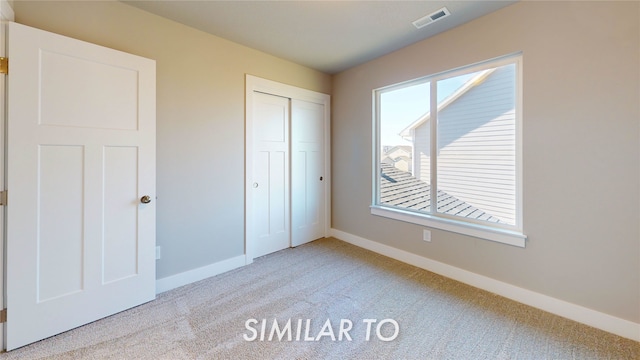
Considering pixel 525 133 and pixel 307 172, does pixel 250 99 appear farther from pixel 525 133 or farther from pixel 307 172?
pixel 525 133

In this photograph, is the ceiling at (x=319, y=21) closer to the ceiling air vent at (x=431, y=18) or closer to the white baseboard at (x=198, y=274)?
the ceiling air vent at (x=431, y=18)

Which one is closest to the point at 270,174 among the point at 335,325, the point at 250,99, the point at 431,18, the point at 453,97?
the point at 250,99

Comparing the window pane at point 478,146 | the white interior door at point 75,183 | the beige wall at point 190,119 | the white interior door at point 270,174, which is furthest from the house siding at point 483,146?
the white interior door at point 75,183

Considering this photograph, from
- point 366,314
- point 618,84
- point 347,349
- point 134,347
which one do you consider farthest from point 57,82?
point 618,84

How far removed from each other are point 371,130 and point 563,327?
8.19 feet

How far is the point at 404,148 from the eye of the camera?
119 inches

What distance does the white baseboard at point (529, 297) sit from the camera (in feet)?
Result: 5.58

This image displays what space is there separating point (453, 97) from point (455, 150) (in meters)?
0.53

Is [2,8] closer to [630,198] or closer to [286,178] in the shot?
[286,178]

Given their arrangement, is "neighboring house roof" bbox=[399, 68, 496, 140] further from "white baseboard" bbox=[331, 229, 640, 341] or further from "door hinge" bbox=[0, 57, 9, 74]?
"door hinge" bbox=[0, 57, 9, 74]

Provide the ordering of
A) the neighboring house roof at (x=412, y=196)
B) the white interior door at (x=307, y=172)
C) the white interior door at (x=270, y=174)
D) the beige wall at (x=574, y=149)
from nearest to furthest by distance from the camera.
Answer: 1. the beige wall at (x=574, y=149)
2. the neighboring house roof at (x=412, y=196)
3. the white interior door at (x=270, y=174)
4. the white interior door at (x=307, y=172)

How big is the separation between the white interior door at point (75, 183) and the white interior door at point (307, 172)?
5.60 ft

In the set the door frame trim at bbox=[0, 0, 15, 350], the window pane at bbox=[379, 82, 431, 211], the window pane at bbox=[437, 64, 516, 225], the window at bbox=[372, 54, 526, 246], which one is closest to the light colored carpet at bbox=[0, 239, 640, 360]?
the door frame trim at bbox=[0, 0, 15, 350]

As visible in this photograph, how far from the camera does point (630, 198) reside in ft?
5.37
